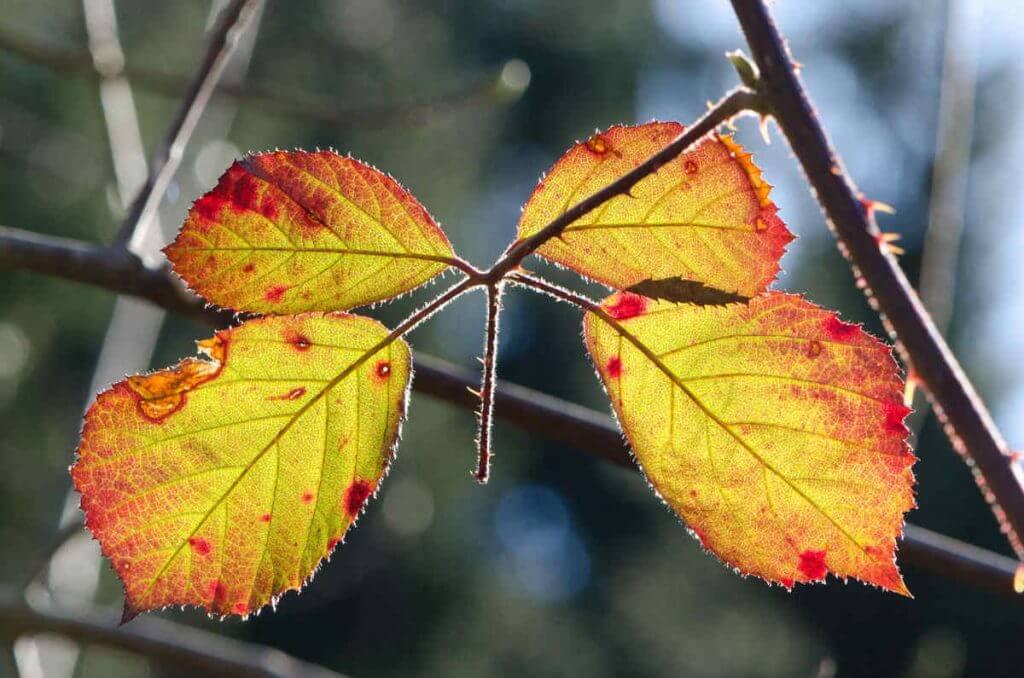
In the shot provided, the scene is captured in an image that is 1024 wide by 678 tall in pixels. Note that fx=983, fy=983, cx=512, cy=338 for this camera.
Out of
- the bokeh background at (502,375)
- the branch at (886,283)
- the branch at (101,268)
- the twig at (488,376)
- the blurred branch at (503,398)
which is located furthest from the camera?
the bokeh background at (502,375)

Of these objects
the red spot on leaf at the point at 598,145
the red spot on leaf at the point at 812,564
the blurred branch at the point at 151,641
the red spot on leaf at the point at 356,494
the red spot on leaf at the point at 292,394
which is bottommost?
the blurred branch at the point at 151,641

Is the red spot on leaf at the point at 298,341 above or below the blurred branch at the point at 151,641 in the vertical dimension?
above

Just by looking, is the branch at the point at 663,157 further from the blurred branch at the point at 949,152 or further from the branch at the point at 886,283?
the blurred branch at the point at 949,152

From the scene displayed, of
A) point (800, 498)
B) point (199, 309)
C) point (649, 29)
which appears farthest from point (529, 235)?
point (649, 29)

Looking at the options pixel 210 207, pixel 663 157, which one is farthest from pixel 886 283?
pixel 210 207

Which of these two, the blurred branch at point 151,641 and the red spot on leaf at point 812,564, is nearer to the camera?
the red spot on leaf at point 812,564

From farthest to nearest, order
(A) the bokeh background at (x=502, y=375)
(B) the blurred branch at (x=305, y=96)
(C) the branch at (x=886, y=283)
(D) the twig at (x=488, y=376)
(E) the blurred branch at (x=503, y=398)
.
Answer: (A) the bokeh background at (x=502, y=375) → (B) the blurred branch at (x=305, y=96) → (E) the blurred branch at (x=503, y=398) → (D) the twig at (x=488, y=376) → (C) the branch at (x=886, y=283)

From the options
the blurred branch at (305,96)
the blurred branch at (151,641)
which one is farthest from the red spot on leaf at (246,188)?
the blurred branch at (151,641)

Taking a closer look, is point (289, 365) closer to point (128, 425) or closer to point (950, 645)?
point (128, 425)
